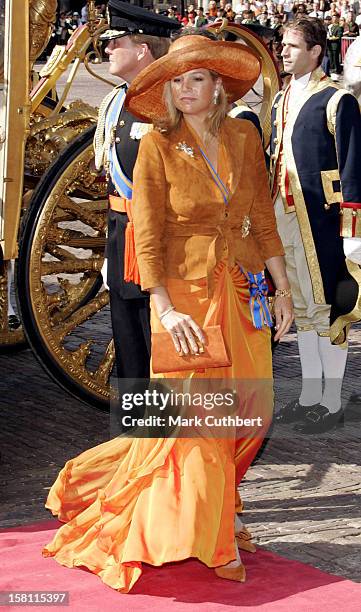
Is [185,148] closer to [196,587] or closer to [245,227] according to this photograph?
[245,227]

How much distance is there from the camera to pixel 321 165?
5.90 metres

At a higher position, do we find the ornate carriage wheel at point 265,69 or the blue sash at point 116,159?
the ornate carriage wheel at point 265,69

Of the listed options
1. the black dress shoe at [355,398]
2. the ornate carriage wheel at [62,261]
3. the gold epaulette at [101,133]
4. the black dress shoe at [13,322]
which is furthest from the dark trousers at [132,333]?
the black dress shoe at [13,322]

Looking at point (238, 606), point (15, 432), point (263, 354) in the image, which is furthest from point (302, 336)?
point (238, 606)

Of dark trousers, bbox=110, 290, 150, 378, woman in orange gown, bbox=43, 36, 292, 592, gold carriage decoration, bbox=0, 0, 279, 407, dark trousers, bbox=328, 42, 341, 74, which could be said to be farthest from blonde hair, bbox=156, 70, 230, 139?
dark trousers, bbox=328, 42, 341, 74

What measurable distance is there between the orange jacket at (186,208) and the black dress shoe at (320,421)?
6.03ft

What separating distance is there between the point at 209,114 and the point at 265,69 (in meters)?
1.97

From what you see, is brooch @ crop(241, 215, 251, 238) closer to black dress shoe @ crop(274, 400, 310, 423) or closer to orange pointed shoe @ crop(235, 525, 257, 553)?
orange pointed shoe @ crop(235, 525, 257, 553)

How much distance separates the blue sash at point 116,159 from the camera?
5.13 meters

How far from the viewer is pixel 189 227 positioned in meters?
4.31

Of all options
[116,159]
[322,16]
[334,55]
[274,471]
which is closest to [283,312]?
[116,159]

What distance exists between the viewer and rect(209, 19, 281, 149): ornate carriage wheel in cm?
596

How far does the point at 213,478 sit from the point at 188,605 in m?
0.41

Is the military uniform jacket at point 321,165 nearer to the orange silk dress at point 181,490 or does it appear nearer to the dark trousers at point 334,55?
the orange silk dress at point 181,490
